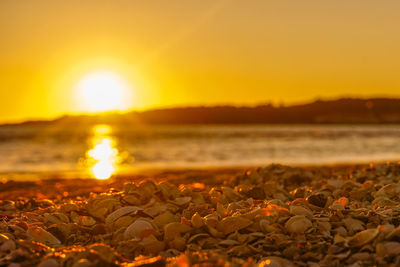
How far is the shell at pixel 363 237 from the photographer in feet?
9.93

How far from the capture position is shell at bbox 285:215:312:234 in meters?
3.29

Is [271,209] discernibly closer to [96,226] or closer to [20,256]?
[96,226]

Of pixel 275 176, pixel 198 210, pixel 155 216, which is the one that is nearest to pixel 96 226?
pixel 155 216

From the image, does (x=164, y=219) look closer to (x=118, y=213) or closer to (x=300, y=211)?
(x=118, y=213)

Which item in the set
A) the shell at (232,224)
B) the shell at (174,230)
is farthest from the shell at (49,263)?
the shell at (232,224)

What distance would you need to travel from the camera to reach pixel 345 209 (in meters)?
3.85

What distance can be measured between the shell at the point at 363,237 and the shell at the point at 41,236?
228cm

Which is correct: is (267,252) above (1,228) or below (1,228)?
below

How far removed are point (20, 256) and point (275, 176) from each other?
5078 millimetres

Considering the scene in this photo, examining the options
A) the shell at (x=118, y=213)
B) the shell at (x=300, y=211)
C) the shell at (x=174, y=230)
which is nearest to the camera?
the shell at (x=174, y=230)

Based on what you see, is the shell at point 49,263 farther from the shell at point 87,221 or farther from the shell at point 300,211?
the shell at point 300,211

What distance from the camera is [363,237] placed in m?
3.06

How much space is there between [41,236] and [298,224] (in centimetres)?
205

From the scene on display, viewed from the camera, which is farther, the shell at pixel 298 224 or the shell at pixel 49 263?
the shell at pixel 298 224
